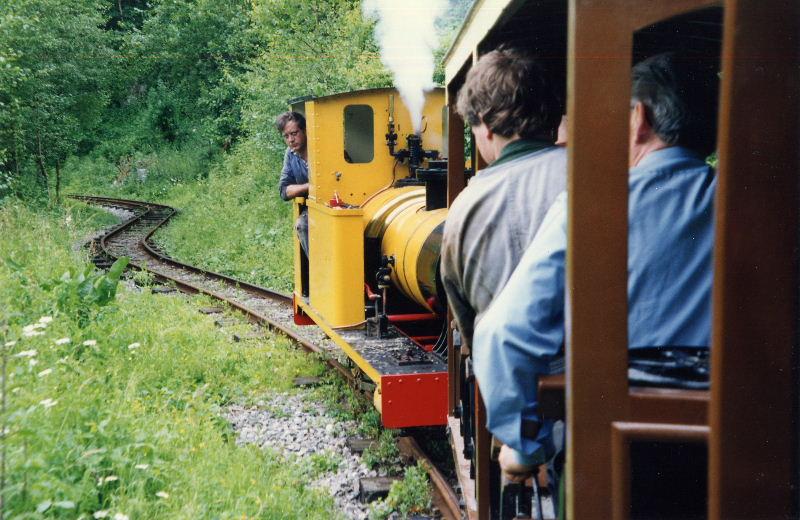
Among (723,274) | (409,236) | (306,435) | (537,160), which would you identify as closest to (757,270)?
(723,274)

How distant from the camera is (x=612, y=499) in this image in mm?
1439

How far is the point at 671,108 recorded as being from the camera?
5.78 ft

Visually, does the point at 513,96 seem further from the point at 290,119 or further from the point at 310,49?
the point at 310,49

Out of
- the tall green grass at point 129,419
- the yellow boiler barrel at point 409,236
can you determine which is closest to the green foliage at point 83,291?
the tall green grass at point 129,419

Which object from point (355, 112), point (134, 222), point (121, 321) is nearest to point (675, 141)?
point (355, 112)

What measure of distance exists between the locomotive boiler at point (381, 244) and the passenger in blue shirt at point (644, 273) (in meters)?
2.67

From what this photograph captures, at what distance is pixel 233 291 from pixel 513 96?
9.65m

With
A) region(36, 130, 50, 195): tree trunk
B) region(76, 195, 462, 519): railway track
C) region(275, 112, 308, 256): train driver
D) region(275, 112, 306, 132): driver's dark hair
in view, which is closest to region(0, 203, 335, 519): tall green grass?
region(76, 195, 462, 519): railway track

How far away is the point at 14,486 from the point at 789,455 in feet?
8.89

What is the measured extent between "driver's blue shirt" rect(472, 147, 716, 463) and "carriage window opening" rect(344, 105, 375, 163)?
470 cm

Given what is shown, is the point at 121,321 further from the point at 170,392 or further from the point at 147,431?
the point at 147,431

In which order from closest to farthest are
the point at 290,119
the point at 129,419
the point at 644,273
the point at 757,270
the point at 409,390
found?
the point at 757,270 < the point at 644,273 < the point at 129,419 < the point at 409,390 < the point at 290,119

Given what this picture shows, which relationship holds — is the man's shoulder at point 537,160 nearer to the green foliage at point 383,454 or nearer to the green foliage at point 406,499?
the green foliage at point 406,499

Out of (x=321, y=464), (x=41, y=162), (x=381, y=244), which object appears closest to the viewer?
(x=321, y=464)
